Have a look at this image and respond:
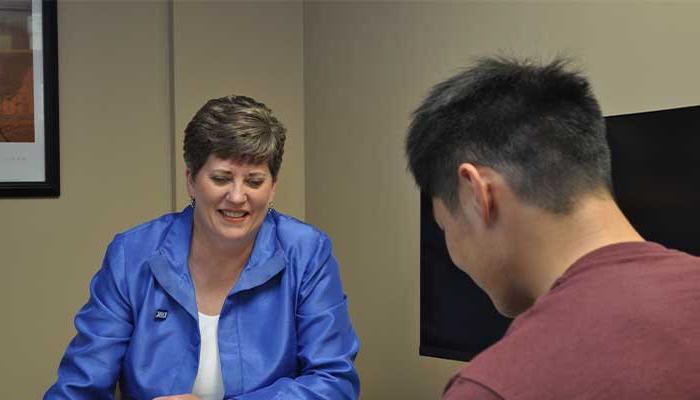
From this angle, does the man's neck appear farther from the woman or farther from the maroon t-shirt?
the woman

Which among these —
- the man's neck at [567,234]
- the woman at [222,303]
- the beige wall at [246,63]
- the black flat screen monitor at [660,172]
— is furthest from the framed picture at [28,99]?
the man's neck at [567,234]

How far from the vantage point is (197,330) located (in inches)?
76.0

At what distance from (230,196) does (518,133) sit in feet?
3.81

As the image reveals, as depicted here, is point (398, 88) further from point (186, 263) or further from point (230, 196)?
point (186, 263)

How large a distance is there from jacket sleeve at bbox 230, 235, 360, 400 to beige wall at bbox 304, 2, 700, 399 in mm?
564

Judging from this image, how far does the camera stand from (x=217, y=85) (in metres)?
3.16

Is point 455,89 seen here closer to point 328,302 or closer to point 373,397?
point 328,302

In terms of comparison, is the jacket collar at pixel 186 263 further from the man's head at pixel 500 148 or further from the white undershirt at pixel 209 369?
the man's head at pixel 500 148

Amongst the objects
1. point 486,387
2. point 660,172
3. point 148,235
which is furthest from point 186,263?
point 486,387

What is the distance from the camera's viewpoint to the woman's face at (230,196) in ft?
6.49

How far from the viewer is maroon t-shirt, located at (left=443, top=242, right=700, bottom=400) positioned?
730mm

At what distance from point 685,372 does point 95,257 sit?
2651mm

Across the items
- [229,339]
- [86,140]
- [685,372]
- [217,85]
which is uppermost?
[217,85]

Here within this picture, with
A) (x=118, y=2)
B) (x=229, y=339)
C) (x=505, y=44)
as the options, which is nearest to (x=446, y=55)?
(x=505, y=44)
